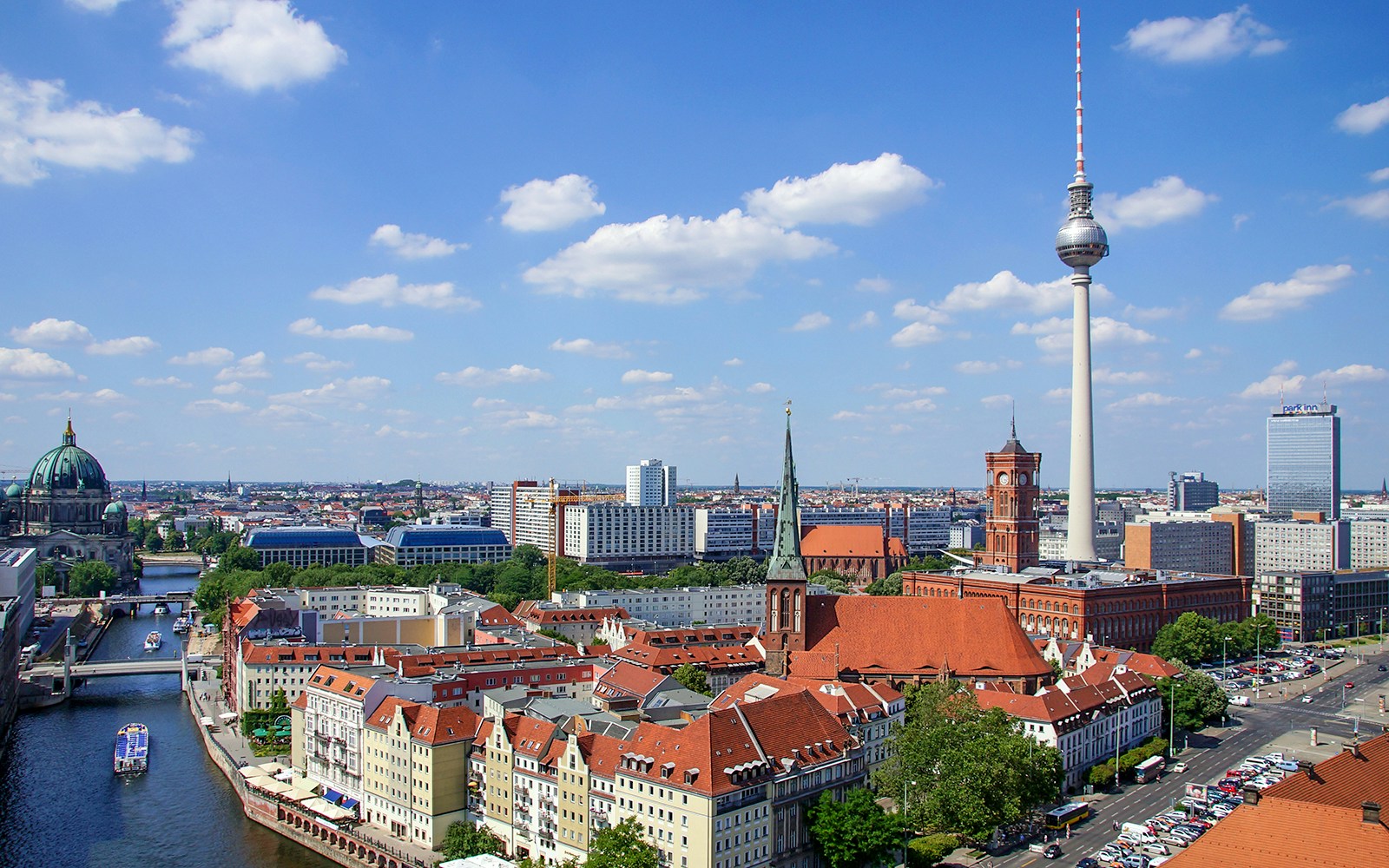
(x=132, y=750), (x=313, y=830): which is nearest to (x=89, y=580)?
(x=132, y=750)

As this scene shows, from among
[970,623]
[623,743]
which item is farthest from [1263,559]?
[623,743]

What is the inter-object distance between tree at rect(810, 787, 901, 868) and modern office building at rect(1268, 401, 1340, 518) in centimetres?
15533

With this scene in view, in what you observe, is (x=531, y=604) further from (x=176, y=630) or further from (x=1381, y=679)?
(x=1381, y=679)

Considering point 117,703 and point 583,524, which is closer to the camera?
point 117,703

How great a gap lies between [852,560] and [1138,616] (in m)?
56.4

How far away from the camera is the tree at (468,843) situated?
46.3 metres

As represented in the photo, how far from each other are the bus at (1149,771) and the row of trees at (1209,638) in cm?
2745

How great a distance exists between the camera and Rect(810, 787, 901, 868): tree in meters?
42.9

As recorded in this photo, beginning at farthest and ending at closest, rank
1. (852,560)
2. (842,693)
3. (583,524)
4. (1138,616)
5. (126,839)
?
(583,524) → (852,560) → (1138,616) → (842,693) → (126,839)

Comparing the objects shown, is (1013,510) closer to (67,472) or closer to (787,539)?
(787,539)

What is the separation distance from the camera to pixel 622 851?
38.9 m

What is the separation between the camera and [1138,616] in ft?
292

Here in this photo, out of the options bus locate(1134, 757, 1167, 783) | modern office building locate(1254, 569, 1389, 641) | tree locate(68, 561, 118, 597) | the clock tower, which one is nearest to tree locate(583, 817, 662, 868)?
bus locate(1134, 757, 1167, 783)

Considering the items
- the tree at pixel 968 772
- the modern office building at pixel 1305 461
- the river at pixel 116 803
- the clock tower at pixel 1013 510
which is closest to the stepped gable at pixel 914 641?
the tree at pixel 968 772
